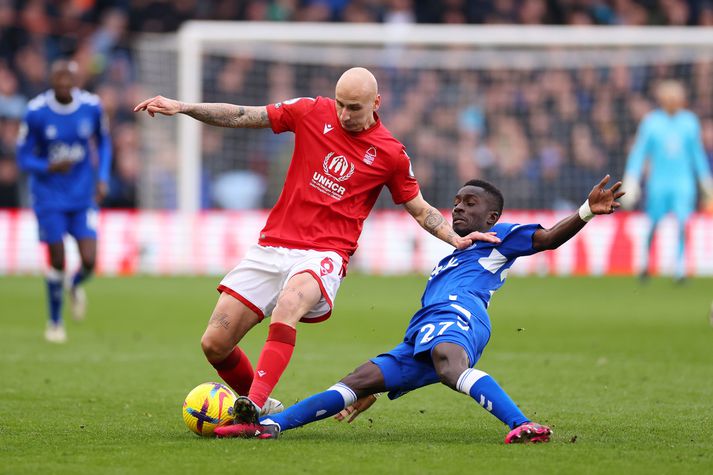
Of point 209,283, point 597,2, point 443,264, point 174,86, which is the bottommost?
point 209,283

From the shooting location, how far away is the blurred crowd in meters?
23.7

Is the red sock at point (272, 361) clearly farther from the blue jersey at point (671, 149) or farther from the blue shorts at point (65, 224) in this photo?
the blue jersey at point (671, 149)

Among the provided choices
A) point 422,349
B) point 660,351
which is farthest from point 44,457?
point 660,351

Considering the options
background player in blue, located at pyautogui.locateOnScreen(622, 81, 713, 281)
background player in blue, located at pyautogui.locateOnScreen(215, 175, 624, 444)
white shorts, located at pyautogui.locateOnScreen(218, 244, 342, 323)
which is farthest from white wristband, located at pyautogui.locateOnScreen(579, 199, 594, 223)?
background player in blue, located at pyautogui.locateOnScreen(622, 81, 713, 281)

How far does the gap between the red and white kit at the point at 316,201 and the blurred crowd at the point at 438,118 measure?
1575 cm

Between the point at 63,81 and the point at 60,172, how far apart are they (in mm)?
1022

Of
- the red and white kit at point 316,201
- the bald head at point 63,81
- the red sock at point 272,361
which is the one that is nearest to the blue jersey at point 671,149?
the bald head at point 63,81

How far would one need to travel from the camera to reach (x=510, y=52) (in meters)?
23.9

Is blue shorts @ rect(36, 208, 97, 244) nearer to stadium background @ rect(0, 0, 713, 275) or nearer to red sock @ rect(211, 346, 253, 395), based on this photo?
red sock @ rect(211, 346, 253, 395)

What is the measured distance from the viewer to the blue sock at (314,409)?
270 inches

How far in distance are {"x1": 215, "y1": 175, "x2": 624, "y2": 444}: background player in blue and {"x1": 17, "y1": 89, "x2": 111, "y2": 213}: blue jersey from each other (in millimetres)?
6502

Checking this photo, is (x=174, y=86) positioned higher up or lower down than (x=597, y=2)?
lower down

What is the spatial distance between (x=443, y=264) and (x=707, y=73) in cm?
1740

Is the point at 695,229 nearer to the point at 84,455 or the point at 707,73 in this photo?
the point at 707,73
